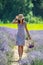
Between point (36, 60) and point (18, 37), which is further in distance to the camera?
point (18, 37)

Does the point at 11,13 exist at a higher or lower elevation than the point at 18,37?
lower

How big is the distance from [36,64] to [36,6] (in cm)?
3256

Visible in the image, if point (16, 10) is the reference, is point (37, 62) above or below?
above

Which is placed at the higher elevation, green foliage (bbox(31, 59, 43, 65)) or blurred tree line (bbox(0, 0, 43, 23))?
green foliage (bbox(31, 59, 43, 65))

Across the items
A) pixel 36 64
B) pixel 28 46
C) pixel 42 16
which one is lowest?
pixel 42 16

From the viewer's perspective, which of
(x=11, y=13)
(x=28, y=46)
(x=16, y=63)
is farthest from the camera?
(x=11, y=13)

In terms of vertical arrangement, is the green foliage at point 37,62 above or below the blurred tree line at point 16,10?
above

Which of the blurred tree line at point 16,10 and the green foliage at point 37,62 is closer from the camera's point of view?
the green foliage at point 37,62

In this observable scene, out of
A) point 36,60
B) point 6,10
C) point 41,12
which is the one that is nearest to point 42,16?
point 41,12

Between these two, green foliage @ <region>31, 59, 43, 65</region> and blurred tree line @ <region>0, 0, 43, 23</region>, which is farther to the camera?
blurred tree line @ <region>0, 0, 43, 23</region>

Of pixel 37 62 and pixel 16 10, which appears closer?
pixel 37 62

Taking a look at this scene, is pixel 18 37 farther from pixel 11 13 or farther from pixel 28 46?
pixel 11 13

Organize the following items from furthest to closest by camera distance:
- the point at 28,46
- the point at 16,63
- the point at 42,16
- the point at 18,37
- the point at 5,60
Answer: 1. the point at 42,16
2. the point at 28,46
3. the point at 18,37
4. the point at 16,63
5. the point at 5,60

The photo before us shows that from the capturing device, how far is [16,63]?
9383mm
